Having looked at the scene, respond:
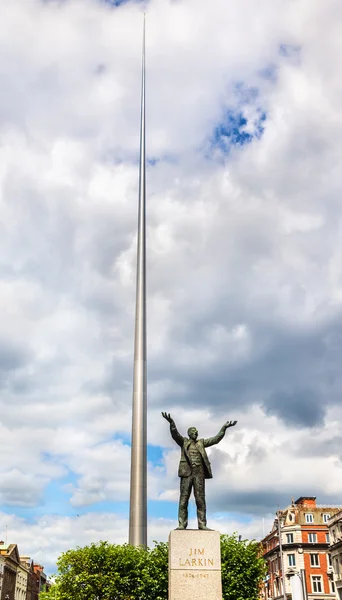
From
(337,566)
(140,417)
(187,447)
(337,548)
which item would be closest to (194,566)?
(187,447)

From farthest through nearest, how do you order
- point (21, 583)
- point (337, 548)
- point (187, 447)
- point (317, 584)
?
point (21, 583) → point (317, 584) → point (337, 548) → point (187, 447)

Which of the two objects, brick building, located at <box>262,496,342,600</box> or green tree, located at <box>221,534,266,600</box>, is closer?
green tree, located at <box>221,534,266,600</box>

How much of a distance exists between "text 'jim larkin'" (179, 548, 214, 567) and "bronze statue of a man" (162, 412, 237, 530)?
89cm

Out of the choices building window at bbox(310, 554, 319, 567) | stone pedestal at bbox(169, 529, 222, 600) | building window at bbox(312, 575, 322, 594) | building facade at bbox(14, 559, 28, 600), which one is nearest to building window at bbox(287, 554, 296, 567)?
building window at bbox(310, 554, 319, 567)

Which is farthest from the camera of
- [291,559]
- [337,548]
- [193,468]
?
[291,559]

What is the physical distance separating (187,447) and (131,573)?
3231cm

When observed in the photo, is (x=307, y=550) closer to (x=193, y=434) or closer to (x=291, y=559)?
(x=291, y=559)

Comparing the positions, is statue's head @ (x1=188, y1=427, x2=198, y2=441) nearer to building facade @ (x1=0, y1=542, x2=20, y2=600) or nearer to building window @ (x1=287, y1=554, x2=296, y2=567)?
building window @ (x1=287, y1=554, x2=296, y2=567)

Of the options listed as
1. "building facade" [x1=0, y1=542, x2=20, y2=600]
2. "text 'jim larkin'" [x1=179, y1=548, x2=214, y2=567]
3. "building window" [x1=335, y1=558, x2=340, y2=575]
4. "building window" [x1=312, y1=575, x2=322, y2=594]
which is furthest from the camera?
"building facade" [x1=0, y1=542, x2=20, y2=600]

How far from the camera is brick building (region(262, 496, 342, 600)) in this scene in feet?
284

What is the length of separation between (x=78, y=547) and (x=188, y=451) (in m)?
37.1

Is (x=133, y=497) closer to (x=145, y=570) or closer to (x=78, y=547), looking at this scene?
(x=145, y=570)

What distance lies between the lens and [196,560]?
60.7 ft

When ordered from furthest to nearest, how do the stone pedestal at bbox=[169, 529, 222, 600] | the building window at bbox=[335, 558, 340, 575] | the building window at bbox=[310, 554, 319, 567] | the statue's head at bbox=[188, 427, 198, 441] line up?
the building window at bbox=[310, 554, 319, 567]
the building window at bbox=[335, 558, 340, 575]
the statue's head at bbox=[188, 427, 198, 441]
the stone pedestal at bbox=[169, 529, 222, 600]
